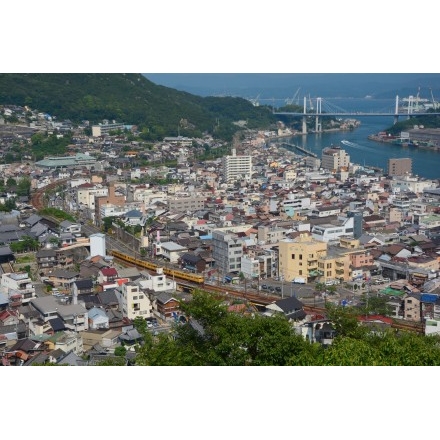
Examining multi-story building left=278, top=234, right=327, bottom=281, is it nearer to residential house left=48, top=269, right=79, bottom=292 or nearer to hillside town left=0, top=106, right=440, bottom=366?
hillside town left=0, top=106, right=440, bottom=366

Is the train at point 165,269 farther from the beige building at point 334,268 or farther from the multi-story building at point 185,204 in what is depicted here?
the multi-story building at point 185,204

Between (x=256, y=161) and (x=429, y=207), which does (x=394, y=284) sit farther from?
(x=256, y=161)

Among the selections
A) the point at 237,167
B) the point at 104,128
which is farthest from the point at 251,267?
the point at 104,128

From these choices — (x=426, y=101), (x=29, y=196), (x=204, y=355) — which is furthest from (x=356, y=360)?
(x=426, y=101)

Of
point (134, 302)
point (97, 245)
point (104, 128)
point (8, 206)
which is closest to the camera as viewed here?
point (134, 302)

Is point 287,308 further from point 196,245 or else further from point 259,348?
point 196,245
